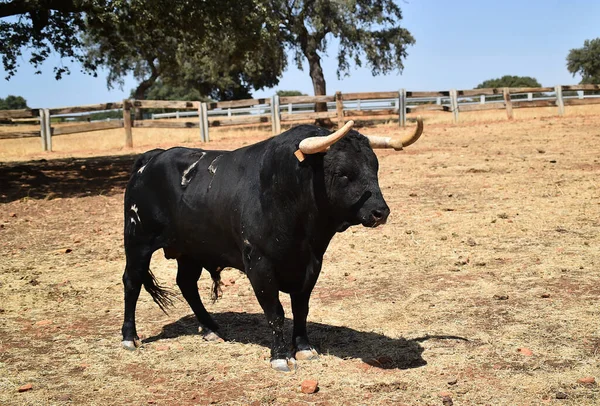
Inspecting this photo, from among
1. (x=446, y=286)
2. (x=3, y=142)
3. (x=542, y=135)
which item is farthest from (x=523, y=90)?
(x=446, y=286)

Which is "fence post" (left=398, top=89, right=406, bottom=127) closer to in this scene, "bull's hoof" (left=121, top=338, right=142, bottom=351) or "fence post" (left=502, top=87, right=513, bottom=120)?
"fence post" (left=502, top=87, right=513, bottom=120)

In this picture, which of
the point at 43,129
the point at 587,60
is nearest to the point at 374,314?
the point at 43,129

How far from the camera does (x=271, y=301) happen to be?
579cm

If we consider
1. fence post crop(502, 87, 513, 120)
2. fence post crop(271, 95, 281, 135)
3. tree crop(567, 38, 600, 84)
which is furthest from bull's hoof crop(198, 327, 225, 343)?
tree crop(567, 38, 600, 84)

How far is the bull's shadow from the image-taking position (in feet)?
19.0

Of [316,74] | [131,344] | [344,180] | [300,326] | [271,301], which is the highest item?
[316,74]

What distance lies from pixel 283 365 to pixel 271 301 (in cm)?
50

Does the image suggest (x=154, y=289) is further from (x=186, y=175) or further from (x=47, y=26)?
(x=47, y=26)

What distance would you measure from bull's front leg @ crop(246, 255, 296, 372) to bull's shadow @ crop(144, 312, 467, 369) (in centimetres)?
48

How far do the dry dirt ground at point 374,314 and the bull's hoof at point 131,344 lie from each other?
7cm

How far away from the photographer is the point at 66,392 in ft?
17.7

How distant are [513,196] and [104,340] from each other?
7.92m

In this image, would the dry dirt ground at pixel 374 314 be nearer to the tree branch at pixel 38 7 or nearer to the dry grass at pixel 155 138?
the tree branch at pixel 38 7

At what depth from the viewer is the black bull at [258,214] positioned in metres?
5.44
